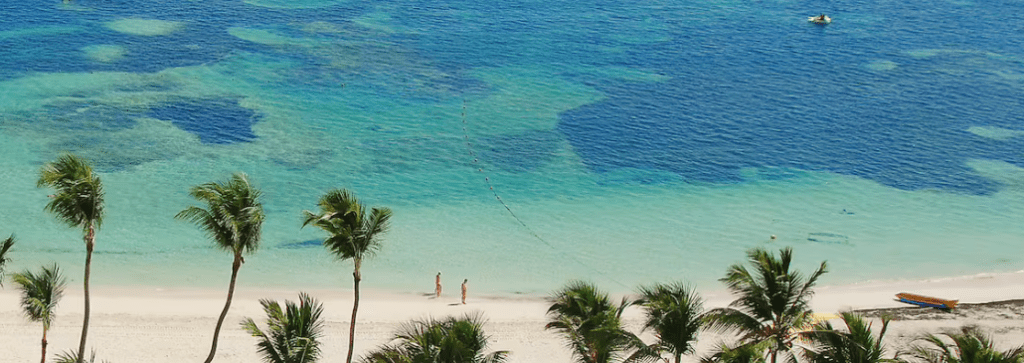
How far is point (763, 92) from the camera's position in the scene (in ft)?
171

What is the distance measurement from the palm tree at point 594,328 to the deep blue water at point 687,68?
24003mm

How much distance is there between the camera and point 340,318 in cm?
2894

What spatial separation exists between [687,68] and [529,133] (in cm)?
1289

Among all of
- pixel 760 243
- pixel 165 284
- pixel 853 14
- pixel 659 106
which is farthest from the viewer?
pixel 853 14

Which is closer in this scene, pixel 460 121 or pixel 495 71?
pixel 460 121

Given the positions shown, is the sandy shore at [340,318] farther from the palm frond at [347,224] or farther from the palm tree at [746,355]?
the palm tree at [746,355]

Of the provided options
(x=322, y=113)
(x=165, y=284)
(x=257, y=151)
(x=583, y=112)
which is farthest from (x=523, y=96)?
(x=165, y=284)

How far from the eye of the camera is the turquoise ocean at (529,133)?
35.3 m

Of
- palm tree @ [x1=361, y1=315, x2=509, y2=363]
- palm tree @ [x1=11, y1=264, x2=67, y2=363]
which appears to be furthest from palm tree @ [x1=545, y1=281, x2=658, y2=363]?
palm tree @ [x1=11, y1=264, x2=67, y2=363]

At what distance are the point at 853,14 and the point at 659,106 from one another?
851 inches

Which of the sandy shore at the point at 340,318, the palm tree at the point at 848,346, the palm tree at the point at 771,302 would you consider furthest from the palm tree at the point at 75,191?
the palm tree at the point at 848,346

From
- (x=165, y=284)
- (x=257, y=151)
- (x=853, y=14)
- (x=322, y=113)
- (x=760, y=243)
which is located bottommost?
(x=165, y=284)

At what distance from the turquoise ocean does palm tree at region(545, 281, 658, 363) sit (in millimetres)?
14064

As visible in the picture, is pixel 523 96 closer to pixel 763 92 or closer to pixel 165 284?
pixel 763 92
